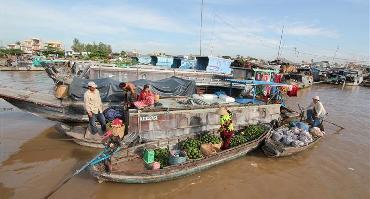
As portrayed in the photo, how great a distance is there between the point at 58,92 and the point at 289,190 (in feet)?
33.6

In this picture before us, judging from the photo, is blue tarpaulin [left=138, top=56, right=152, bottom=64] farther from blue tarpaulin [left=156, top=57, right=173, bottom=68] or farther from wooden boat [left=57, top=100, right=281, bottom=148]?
wooden boat [left=57, top=100, right=281, bottom=148]

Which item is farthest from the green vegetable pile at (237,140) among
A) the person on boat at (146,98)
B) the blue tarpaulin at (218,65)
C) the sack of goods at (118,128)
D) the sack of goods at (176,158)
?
the blue tarpaulin at (218,65)

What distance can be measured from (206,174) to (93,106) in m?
4.28

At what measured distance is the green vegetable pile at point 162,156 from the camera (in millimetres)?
8039

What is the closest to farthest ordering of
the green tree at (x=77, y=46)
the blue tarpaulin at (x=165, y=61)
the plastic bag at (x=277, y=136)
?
the plastic bag at (x=277, y=136) < the blue tarpaulin at (x=165, y=61) < the green tree at (x=77, y=46)

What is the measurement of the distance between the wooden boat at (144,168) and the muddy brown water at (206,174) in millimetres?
357

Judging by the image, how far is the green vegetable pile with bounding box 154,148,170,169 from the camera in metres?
8.04

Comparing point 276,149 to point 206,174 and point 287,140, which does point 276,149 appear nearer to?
point 287,140

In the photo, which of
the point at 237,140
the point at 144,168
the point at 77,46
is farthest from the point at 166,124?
the point at 77,46

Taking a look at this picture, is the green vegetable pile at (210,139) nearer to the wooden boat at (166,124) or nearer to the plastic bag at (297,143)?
the wooden boat at (166,124)

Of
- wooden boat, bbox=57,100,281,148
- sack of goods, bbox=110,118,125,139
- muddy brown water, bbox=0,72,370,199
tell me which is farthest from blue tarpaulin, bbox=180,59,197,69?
sack of goods, bbox=110,118,125,139

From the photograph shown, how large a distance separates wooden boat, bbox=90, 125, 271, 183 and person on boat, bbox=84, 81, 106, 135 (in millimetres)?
1939

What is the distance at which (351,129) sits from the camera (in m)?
15.1

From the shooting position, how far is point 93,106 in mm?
8828
